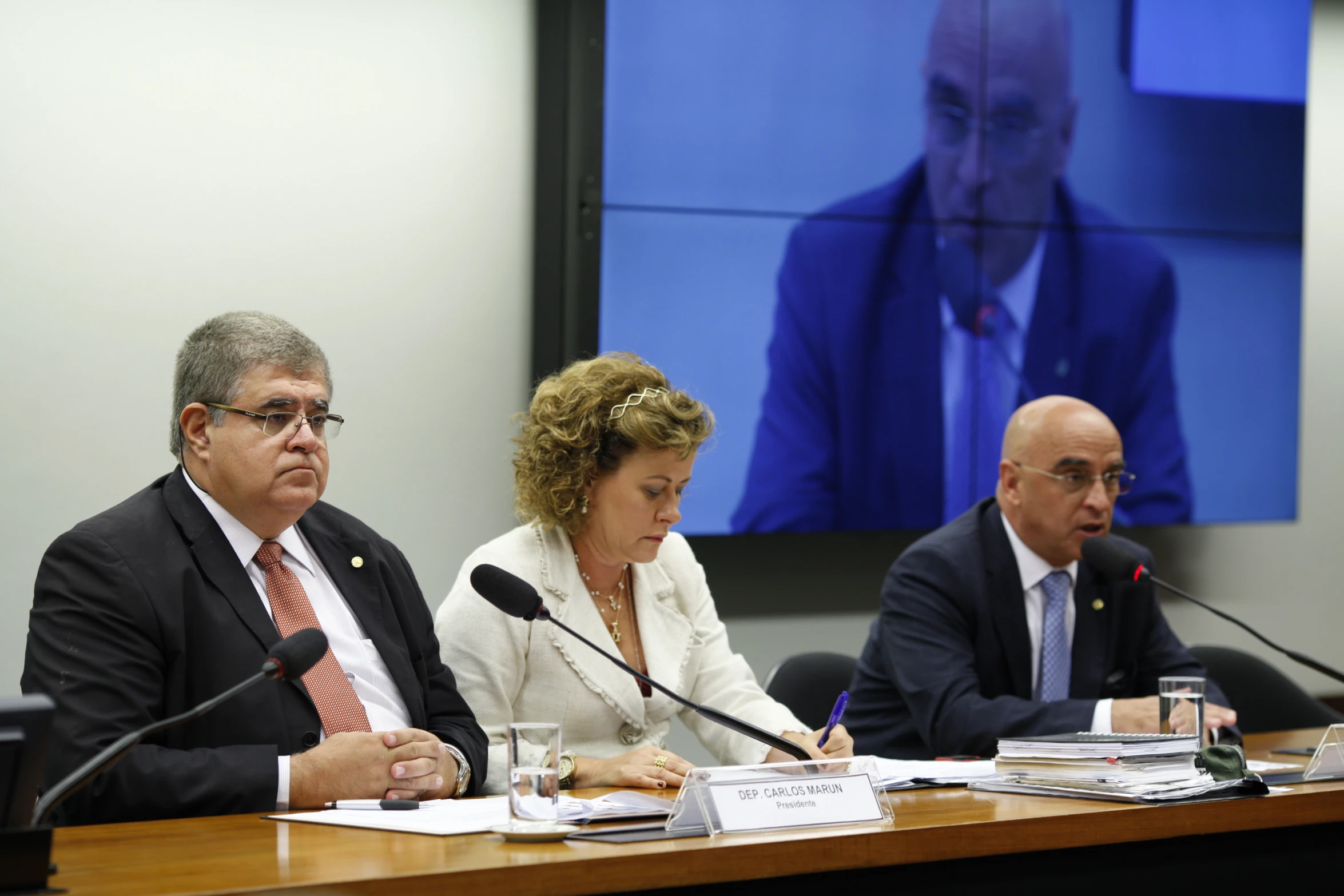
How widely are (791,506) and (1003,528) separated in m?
0.83

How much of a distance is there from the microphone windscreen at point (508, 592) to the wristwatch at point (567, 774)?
1.00 feet

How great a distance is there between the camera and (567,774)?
7.52 feet

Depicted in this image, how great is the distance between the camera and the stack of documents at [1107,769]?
2016 mm

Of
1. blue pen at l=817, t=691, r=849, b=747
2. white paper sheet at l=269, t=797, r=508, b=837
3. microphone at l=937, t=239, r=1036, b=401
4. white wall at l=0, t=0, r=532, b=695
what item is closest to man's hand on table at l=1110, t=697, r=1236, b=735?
blue pen at l=817, t=691, r=849, b=747

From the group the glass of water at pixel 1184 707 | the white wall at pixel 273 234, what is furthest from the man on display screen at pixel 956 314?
the glass of water at pixel 1184 707

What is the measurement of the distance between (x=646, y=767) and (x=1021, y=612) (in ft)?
3.69

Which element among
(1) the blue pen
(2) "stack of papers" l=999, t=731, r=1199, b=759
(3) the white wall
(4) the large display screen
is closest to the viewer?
(2) "stack of papers" l=999, t=731, r=1199, b=759

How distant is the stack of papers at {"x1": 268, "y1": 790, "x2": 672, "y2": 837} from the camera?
1729mm

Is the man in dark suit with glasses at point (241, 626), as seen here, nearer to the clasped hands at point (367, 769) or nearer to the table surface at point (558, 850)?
the clasped hands at point (367, 769)

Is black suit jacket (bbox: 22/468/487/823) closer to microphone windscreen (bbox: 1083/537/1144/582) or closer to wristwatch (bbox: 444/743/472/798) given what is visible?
wristwatch (bbox: 444/743/472/798)

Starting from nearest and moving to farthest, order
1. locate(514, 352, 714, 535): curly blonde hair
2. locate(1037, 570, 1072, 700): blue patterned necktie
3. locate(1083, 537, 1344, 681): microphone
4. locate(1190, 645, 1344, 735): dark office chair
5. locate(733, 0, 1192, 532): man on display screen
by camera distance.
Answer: locate(514, 352, 714, 535): curly blonde hair
locate(1083, 537, 1344, 681): microphone
locate(1037, 570, 1072, 700): blue patterned necktie
locate(1190, 645, 1344, 735): dark office chair
locate(733, 0, 1192, 532): man on display screen

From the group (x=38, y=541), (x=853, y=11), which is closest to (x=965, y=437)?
(x=853, y=11)

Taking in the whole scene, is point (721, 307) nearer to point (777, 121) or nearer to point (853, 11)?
point (777, 121)

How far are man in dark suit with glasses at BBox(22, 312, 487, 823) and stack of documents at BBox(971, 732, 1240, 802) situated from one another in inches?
33.2
